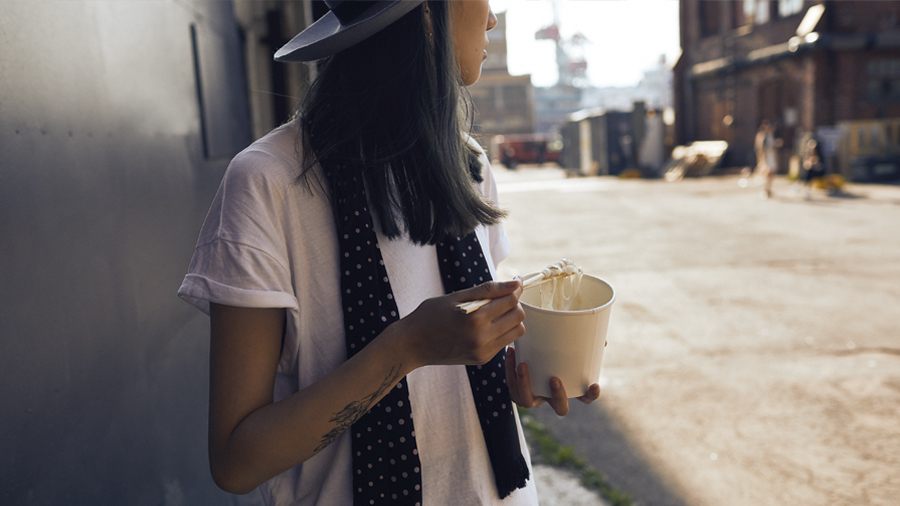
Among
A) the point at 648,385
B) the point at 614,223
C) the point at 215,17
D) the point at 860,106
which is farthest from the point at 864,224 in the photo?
the point at 860,106

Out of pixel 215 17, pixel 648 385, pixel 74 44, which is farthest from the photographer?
pixel 648 385

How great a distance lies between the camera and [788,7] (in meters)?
20.6

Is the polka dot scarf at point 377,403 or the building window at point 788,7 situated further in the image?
the building window at point 788,7

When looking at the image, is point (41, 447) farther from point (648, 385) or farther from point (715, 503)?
point (648, 385)

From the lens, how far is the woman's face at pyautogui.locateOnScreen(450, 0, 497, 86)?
1.13 meters

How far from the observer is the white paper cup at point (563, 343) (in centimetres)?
120

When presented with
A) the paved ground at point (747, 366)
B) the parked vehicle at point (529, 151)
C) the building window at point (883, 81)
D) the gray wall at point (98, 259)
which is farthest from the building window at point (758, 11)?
the gray wall at point (98, 259)

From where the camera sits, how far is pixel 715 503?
8.98 feet

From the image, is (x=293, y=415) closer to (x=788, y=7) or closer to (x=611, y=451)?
(x=611, y=451)

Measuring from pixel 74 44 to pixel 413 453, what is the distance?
1164 millimetres

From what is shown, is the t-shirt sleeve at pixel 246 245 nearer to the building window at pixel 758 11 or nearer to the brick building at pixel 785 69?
the brick building at pixel 785 69

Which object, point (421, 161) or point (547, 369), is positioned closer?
point (421, 161)

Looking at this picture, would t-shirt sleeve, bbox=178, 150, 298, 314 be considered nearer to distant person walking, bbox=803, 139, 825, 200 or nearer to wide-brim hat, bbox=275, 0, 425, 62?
wide-brim hat, bbox=275, 0, 425, 62

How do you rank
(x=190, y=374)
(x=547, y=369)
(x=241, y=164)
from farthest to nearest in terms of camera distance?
1. (x=190, y=374)
2. (x=547, y=369)
3. (x=241, y=164)
